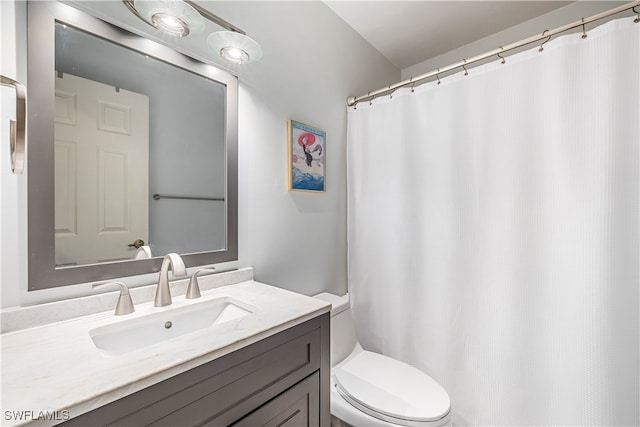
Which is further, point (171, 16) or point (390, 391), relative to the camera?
point (390, 391)

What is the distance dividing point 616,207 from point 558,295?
15.7 inches

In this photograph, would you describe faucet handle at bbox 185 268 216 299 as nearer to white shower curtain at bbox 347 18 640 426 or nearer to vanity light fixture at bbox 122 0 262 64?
vanity light fixture at bbox 122 0 262 64

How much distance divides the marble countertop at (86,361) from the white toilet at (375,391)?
0.52 m

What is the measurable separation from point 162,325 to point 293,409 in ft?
1.55

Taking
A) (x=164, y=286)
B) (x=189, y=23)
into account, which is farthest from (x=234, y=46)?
(x=164, y=286)

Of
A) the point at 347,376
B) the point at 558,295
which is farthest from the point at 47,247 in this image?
the point at 558,295

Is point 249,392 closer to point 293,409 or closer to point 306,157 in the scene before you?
point 293,409

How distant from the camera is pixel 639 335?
3.30 feet

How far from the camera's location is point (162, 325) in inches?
33.6

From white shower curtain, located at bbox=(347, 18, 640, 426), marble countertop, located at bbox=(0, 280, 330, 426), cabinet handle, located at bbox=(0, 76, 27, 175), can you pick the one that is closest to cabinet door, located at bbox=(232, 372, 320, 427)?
marble countertop, located at bbox=(0, 280, 330, 426)

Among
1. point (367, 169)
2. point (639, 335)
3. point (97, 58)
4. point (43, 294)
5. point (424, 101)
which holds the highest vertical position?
point (424, 101)

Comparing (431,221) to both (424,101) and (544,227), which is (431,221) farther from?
(424,101)

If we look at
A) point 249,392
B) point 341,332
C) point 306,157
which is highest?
point 306,157

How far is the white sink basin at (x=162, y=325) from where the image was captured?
75 cm
